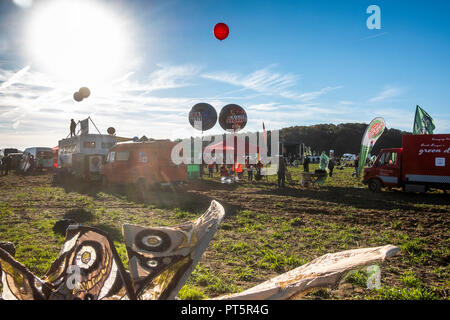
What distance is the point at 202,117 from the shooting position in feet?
68.6

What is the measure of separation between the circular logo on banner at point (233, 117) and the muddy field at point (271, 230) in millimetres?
9598

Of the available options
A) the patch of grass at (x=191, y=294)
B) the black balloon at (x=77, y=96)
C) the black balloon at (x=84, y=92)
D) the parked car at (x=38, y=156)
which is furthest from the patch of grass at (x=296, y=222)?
the parked car at (x=38, y=156)

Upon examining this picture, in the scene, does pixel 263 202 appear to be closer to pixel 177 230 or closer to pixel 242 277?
pixel 242 277

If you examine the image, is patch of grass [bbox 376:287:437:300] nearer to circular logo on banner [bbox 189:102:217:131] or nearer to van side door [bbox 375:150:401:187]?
van side door [bbox 375:150:401:187]

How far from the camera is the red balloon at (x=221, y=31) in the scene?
916 cm

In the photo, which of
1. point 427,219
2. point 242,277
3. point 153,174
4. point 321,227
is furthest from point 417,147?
point 242,277

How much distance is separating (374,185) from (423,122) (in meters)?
7.11

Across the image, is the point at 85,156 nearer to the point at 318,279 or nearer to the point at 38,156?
the point at 38,156

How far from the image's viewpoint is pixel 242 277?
164 inches

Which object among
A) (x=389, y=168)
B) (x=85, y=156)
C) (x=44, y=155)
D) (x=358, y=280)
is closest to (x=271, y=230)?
(x=358, y=280)

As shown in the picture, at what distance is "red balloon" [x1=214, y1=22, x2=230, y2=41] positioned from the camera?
9.16 metres

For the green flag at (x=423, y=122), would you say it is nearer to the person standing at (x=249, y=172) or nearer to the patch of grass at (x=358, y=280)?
the person standing at (x=249, y=172)

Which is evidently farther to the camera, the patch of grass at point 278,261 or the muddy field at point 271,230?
the patch of grass at point 278,261
